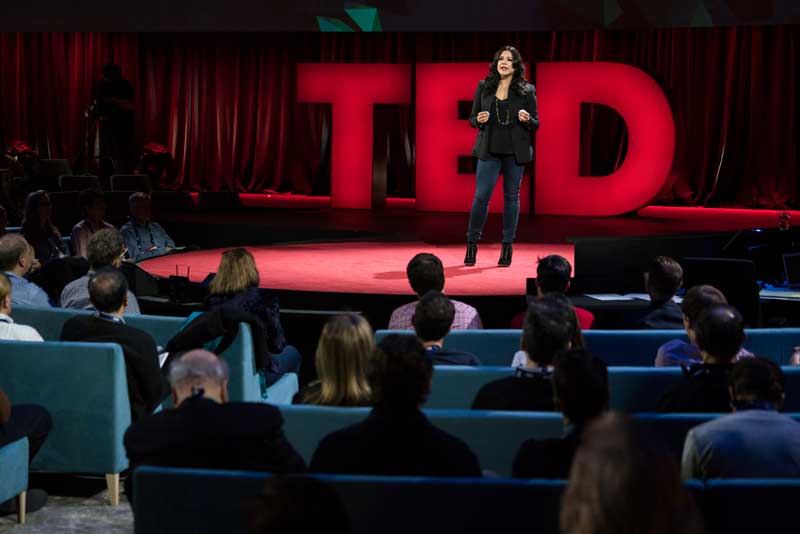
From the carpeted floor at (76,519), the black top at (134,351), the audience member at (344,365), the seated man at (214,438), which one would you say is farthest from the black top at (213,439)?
the black top at (134,351)

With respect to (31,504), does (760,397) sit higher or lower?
higher

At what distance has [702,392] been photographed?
3162 millimetres

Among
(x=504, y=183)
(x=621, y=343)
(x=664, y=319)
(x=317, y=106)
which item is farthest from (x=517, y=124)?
(x=317, y=106)

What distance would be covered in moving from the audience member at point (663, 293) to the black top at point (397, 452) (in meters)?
2.19

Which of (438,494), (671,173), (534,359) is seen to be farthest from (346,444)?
(671,173)

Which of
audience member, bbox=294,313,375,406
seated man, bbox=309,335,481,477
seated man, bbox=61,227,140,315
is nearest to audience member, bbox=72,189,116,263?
seated man, bbox=61,227,140,315

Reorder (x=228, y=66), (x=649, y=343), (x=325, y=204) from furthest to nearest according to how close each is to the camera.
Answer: (x=228, y=66), (x=325, y=204), (x=649, y=343)

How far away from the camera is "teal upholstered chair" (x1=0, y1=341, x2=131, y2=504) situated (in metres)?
3.84

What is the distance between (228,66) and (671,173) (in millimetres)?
6401

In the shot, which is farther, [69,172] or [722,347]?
[69,172]

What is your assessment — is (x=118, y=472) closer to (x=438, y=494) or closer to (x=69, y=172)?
(x=438, y=494)

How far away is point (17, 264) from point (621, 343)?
105 inches

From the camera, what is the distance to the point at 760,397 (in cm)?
268

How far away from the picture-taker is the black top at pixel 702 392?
3156 mm
